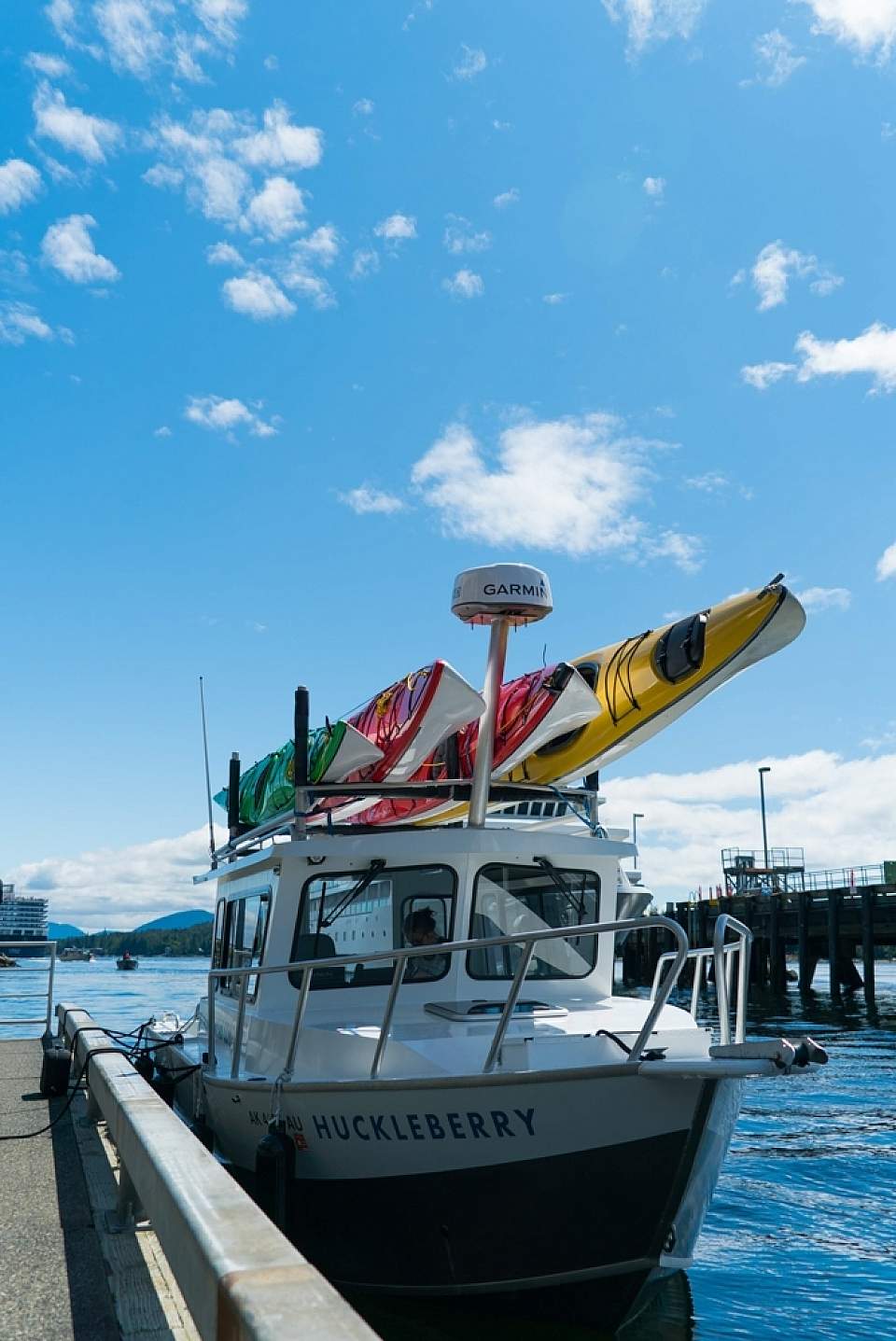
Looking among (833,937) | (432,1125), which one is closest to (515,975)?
A: (432,1125)

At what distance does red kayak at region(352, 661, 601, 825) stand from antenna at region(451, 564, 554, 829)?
1.04 feet

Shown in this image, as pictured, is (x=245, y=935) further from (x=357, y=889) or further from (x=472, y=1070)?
(x=472, y=1070)

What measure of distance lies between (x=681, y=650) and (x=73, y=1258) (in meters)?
5.55

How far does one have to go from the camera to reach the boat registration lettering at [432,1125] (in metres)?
5.67

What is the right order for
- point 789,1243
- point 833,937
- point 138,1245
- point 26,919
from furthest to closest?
point 26,919
point 833,937
point 789,1243
point 138,1245

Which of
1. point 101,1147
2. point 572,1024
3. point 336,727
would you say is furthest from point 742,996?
point 101,1147

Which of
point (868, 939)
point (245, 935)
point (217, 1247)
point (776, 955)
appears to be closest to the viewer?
point (217, 1247)

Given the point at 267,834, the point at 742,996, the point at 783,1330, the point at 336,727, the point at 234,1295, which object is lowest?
the point at 783,1330

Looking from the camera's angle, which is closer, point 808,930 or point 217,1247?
point 217,1247

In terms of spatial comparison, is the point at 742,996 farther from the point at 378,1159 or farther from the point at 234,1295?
the point at 234,1295

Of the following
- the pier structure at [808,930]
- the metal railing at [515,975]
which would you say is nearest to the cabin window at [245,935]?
the metal railing at [515,975]

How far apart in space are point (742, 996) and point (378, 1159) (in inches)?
86.5

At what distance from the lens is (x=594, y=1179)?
18.4 feet

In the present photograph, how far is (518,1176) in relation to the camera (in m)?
5.71
